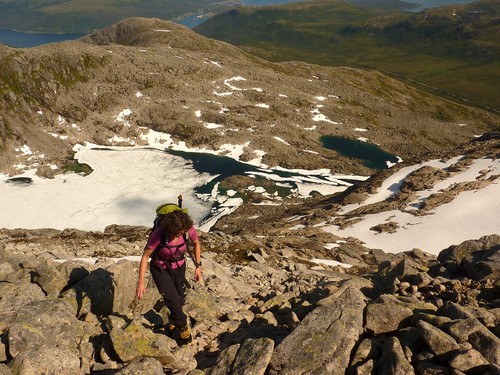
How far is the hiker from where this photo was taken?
11836mm

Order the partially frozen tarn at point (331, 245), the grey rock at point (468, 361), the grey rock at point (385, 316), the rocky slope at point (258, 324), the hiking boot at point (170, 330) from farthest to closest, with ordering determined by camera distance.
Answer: the partially frozen tarn at point (331, 245)
the hiking boot at point (170, 330)
the grey rock at point (385, 316)
the rocky slope at point (258, 324)
the grey rock at point (468, 361)

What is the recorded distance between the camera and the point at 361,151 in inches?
Answer: 4998

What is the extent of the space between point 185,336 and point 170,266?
2.18 metres

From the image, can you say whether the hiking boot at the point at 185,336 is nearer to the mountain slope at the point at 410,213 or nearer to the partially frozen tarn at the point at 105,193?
the mountain slope at the point at 410,213

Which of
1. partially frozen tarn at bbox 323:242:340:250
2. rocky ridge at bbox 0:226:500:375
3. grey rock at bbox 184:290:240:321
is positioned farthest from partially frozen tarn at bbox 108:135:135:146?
grey rock at bbox 184:290:240:321

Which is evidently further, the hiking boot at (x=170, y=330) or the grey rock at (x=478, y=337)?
the hiking boot at (x=170, y=330)

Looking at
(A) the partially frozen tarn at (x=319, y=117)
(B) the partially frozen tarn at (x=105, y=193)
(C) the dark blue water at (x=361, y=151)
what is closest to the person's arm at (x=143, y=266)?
(B) the partially frozen tarn at (x=105, y=193)

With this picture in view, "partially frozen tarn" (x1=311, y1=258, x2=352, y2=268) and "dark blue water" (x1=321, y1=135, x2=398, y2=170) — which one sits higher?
"partially frozen tarn" (x1=311, y1=258, x2=352, y2=268)

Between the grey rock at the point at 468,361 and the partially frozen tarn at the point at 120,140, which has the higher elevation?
the grey rock at the point at 468,361

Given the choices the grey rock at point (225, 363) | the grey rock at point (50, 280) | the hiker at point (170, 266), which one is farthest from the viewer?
the grey rock at point (50, 280)

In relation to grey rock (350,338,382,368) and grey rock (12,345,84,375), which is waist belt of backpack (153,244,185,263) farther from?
grey rock (350,338,382,368)

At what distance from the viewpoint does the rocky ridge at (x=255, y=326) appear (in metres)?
10.0

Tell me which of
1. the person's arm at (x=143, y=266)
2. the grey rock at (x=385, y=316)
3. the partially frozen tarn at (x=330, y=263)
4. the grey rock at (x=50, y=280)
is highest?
the person's arm at (x=143, y=266)

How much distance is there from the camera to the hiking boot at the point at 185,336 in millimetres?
12148
